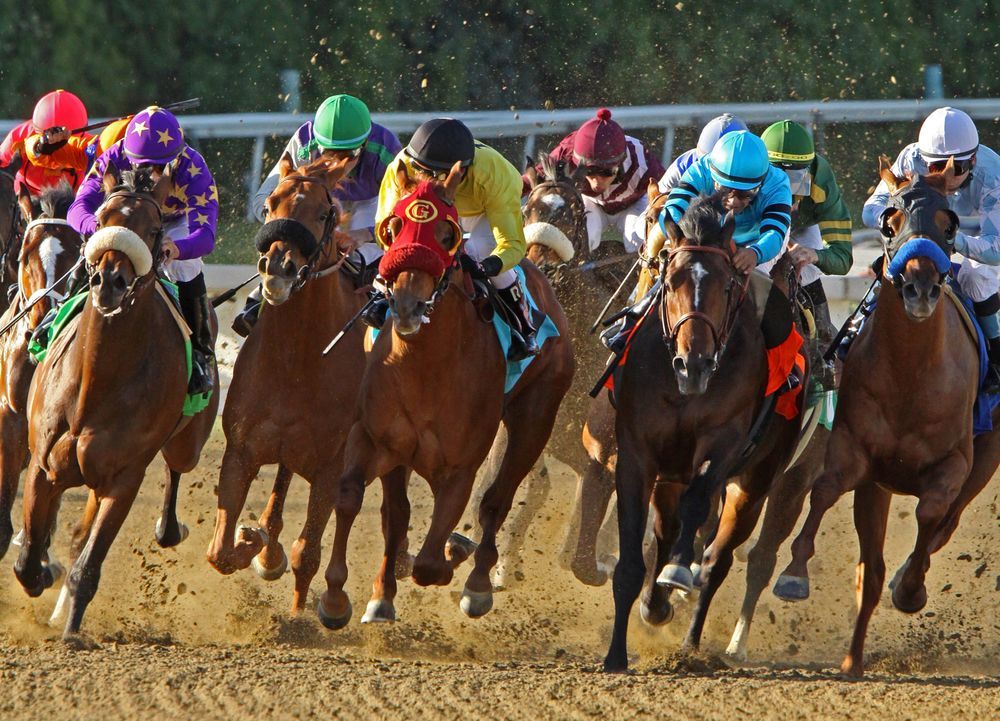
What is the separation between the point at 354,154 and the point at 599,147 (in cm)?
179

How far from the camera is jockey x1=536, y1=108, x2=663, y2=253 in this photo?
884 centimetres

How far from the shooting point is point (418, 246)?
20.1 ft

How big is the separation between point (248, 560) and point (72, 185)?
2.33 m

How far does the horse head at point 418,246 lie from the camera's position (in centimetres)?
606

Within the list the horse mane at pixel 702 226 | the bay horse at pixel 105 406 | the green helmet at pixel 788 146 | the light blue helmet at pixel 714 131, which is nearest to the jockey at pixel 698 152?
the light blue helmet at pixel 714 131

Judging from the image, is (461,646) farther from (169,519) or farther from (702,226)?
(702,226)

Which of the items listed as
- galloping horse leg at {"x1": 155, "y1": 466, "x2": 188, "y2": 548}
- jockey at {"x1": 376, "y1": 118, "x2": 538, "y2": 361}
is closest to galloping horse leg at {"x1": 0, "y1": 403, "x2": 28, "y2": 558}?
galloping horse leg at {"x1": 155, "y1": 466, "x2": 188, "y2": 548}

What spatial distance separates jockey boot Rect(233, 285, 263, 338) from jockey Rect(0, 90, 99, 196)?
53.8 inches

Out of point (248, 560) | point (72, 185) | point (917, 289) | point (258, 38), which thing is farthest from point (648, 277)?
point (258, 38)

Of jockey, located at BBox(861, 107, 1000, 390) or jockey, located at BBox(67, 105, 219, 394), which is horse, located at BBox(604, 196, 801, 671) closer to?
jockey, located at BBox(861, 107, 1000, 390)

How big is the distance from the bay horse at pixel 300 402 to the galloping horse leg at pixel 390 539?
2 centimetres

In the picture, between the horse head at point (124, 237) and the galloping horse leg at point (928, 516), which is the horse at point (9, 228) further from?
the galloping horse leg at point (928, 516)

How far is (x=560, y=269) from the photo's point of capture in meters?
8.61

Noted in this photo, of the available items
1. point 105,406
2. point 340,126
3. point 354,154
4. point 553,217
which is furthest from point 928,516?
point 105,406
